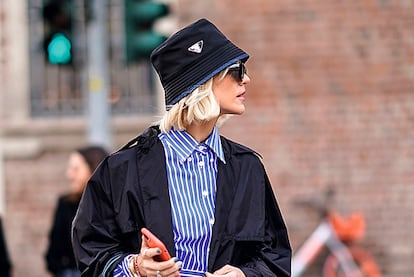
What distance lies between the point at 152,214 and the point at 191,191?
0.15 m

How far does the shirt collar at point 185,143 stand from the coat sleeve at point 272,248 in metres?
0.18

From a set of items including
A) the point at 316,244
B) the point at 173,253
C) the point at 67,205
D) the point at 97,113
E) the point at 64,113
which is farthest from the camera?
the point at 64,113

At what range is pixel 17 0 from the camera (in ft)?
45.0

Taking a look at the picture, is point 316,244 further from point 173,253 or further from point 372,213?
point 173,253

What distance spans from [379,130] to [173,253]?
961cm

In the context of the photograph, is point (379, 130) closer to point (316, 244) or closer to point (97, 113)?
point (316, 244)

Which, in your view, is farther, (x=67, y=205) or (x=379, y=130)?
(x=379, y=130)

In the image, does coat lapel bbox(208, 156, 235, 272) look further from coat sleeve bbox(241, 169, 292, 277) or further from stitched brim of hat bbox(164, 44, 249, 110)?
stitched brim of hat bbox(164, 44, 249, 110)

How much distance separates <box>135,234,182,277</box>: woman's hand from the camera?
3748mm

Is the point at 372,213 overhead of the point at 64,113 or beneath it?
beneath

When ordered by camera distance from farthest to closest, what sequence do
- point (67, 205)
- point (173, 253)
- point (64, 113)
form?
point (64, 113) → point (67, 205) → point (173, 253)

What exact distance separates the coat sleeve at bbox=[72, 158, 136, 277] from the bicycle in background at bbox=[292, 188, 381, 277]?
899 cm

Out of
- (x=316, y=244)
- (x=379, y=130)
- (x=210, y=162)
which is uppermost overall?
(x=210, y=162)

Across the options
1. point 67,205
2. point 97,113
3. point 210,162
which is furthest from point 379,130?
point 210,162
